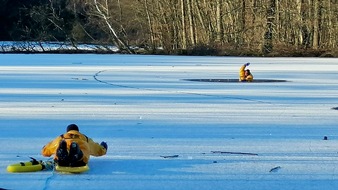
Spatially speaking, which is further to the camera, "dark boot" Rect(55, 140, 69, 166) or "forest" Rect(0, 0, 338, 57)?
"forest" Rect(0, 0, 338, 57)

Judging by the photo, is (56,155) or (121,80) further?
(121,80)

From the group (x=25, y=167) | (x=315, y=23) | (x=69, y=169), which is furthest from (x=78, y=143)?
(x=315, y=23)

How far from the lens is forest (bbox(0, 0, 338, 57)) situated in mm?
44938

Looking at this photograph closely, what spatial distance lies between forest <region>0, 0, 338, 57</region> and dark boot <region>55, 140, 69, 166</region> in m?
36.0

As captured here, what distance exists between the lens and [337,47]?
145 ft

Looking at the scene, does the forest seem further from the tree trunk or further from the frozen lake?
the frozen lake

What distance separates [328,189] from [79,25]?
45.1m

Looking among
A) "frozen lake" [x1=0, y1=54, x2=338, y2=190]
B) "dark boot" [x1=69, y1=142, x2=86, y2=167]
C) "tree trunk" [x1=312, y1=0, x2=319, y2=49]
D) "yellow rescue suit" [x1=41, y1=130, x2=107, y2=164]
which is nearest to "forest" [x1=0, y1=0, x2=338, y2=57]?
"tree trunk" [x1=312, y1=0, x2=319, y2=49]

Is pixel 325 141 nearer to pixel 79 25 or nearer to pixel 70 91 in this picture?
pixel 70 91

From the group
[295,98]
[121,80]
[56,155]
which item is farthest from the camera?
[121,80]

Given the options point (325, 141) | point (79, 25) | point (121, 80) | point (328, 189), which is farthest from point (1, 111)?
point (79, 25)

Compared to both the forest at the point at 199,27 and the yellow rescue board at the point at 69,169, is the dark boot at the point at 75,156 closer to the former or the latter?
the yellow rescue board at the point at 69,169

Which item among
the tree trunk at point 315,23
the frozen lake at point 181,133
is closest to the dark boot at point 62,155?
the frozen lake at point 181,133

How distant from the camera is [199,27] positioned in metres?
50.0
